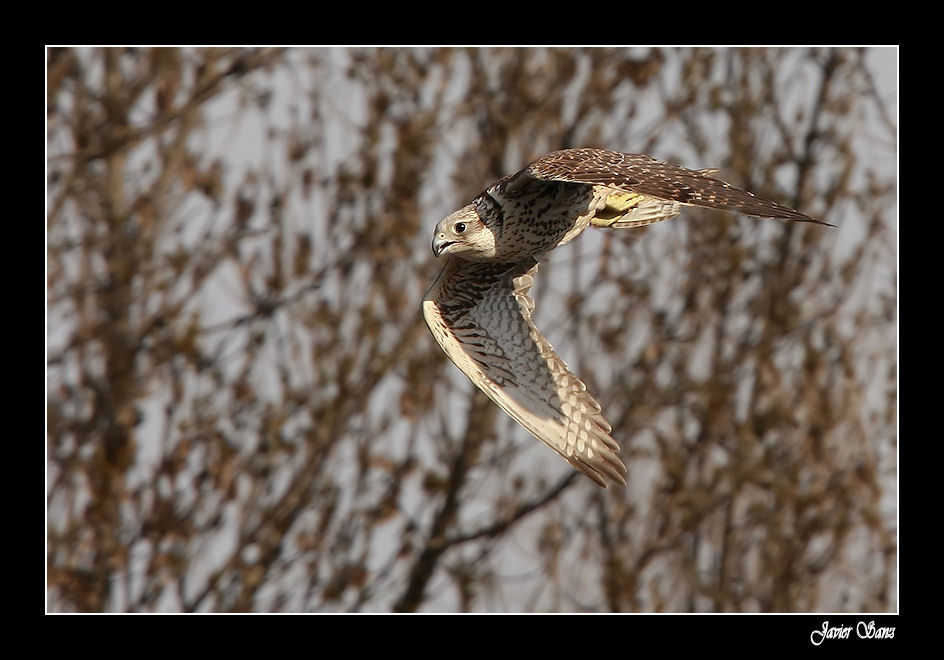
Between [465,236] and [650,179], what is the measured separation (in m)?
0.80

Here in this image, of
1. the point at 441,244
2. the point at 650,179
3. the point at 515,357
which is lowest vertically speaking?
the point at 515,357


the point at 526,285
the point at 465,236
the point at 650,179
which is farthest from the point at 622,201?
the point at 650,179

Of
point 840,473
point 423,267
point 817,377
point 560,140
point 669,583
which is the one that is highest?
point 560,140

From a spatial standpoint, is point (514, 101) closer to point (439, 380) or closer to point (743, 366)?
point (439, 380)

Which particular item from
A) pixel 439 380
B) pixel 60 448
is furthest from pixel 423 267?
pixel 60 448

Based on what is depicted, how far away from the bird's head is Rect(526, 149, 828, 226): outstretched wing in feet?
→ 1.09

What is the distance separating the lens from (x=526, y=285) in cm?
543

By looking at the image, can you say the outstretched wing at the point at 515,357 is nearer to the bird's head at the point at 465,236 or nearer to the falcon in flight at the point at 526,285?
→ the falcon in flight at the point at 526,285

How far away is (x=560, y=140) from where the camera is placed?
10438 mm

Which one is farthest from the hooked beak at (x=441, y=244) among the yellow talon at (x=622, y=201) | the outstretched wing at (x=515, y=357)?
the yellow talon at (x=622, y=201)

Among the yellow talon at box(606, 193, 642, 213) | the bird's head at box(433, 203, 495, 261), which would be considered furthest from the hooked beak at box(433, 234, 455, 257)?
the yellow talon at box(606, 193, 642, 213)

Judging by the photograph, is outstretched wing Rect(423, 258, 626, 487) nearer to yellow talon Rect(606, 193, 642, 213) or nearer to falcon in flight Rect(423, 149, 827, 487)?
falcon in flight Rect(423, 149, 827, 487)

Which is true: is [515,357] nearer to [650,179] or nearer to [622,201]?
[622,201]

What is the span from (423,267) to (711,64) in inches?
107
